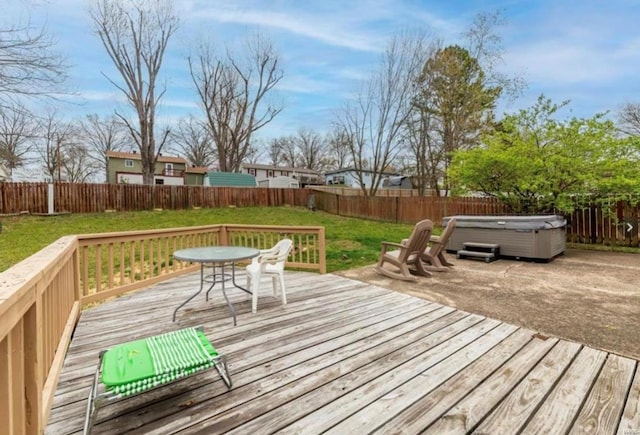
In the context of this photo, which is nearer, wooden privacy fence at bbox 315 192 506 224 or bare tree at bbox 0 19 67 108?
bare tree at bbox 0 19 67 108

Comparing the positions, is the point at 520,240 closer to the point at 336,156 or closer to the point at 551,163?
the point at 551,163

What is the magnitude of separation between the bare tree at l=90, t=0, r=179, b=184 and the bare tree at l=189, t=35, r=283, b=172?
3.26 meters

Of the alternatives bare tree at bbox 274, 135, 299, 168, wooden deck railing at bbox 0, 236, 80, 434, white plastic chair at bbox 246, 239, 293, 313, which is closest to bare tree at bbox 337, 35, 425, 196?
white plastic chair at bbox 246, 239, 293, 313

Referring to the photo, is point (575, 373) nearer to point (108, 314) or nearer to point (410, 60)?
point (108, 314)

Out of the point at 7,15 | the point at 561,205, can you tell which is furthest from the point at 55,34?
the point at 561,205

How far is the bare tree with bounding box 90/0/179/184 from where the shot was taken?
1481 centimetres

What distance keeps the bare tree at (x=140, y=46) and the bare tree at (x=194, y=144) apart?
14373 mm

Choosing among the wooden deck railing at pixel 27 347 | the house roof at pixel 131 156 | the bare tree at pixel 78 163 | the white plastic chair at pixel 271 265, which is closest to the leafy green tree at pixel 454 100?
the white plastic chair at pixel 271 265

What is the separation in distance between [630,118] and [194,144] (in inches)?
1336

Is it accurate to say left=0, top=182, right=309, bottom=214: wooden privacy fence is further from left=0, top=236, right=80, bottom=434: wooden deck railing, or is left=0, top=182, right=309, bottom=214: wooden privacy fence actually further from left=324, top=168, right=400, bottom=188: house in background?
left=0, top=236, right=80, bottom=434: wooden deck railing

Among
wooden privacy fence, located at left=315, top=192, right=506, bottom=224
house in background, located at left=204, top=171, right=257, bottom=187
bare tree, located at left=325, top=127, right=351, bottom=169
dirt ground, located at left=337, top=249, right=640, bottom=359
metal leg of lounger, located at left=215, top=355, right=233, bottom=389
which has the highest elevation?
bare tree, located at left=325, top=127, right=351, bottom=169

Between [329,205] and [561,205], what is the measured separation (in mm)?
10713

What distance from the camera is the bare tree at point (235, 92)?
19234 mm

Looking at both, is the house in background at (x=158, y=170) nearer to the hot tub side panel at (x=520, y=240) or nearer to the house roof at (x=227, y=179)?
the house roof at (x=227, y=179)
